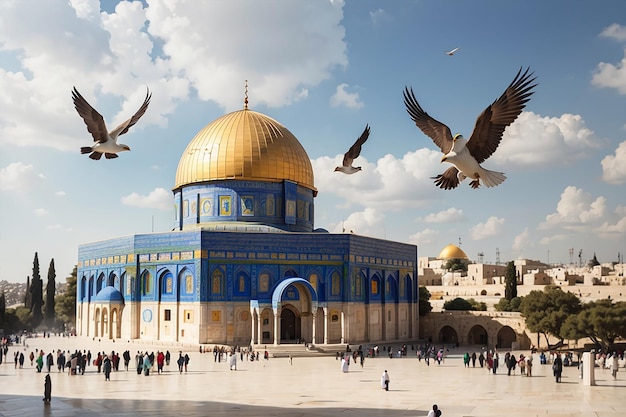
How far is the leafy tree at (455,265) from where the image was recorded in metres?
94.6

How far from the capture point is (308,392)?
22938mm

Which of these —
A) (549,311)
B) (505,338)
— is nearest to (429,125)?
(549,311)

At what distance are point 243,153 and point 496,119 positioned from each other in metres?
36.1

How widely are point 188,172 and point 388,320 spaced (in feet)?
49.4

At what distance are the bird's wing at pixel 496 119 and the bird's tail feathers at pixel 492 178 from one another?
0.66 feet

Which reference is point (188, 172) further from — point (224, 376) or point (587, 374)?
point (587, 374)

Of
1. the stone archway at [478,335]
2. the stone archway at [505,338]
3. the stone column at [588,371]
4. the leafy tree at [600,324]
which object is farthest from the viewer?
the stone archway at [478,335]

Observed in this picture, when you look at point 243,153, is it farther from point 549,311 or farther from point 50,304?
point 50,304

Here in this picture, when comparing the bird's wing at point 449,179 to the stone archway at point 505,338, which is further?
the stone archway at point 505,338

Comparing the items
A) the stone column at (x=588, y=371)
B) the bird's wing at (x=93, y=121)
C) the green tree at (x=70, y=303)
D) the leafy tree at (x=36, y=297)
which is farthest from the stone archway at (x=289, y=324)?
the bird's wing at (x=93, y=121)

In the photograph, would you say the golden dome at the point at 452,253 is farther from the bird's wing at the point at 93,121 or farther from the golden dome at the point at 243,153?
the bird's wing at the point at 93,121

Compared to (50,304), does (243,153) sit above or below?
above

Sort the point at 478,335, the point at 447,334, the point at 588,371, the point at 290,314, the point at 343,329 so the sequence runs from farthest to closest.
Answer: the point at 447,334, the point at 478,335, the point at 290,314, the point at 343,329, the point at 588,371

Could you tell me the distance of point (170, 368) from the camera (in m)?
30.2
